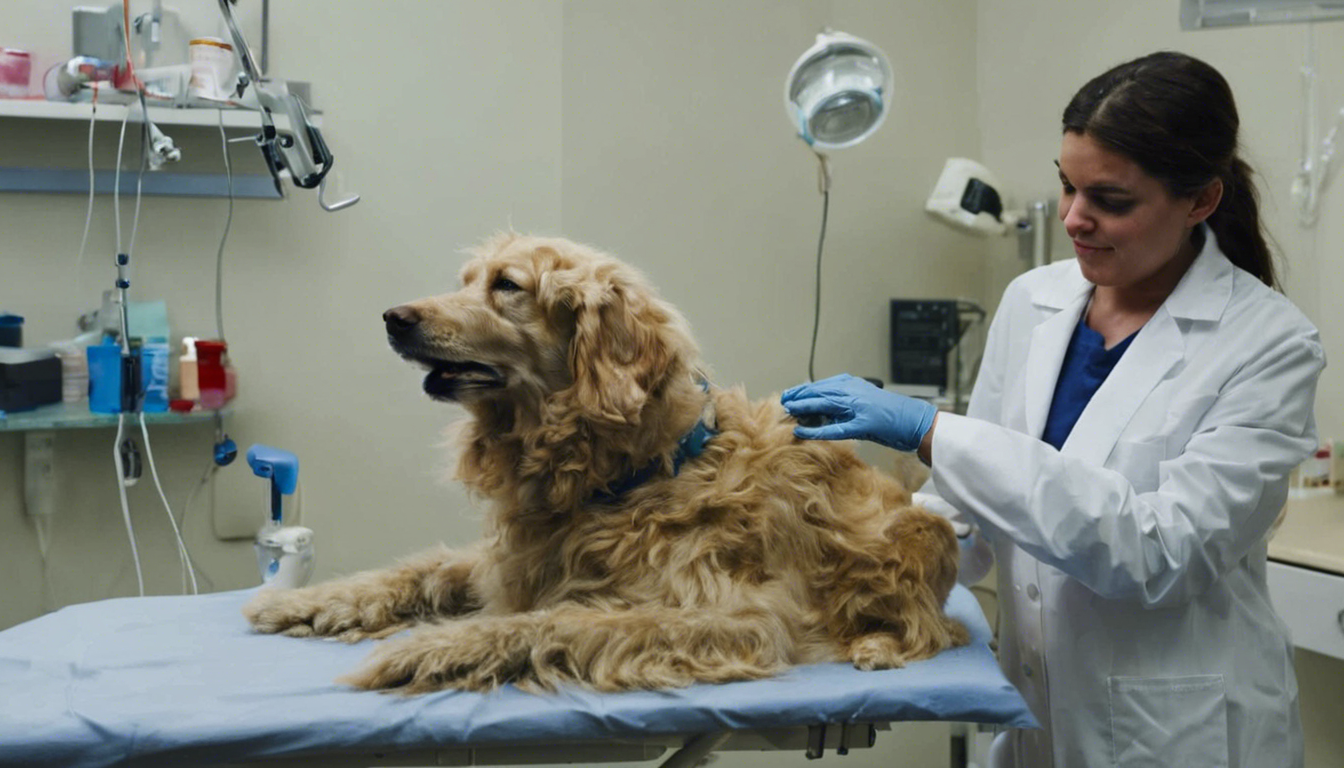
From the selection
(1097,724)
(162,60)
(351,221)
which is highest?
(162,60)

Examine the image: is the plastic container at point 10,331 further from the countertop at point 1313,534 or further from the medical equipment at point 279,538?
the countertop at point 1313,534

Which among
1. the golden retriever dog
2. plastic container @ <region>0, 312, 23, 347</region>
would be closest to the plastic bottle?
plastic container @ <region>0, 312, 23, 347</region>

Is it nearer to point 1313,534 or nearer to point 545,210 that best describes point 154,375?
point 545,210

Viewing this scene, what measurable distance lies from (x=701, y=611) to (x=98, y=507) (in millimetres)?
1967

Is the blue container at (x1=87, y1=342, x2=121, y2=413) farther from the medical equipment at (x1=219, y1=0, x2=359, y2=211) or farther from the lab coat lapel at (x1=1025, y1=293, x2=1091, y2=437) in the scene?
the lab coat lapel at (x1=1025, y1=293, x2=1091, y2=437)

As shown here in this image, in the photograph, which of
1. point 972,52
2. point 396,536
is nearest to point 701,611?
point 396,536

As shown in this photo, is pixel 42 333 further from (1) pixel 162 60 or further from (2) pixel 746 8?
(2) pixel 746 8

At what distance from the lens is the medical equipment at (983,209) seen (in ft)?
10.5

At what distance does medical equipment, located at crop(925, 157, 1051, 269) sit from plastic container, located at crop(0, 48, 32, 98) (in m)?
2.33

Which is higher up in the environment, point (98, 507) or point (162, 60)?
point (162, 60)

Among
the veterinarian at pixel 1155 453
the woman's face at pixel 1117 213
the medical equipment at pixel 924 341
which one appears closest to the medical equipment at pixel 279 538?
the veterinarian at pixel 1155 453

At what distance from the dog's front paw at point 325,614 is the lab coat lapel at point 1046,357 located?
1001mm

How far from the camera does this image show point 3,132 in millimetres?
2686

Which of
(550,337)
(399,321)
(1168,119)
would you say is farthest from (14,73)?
(1168,119)
